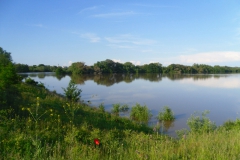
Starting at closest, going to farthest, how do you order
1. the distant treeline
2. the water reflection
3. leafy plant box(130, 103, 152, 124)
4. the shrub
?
1. leafy plant box(130, 103, 152, 124)
2. the shrub
3. the water reflection
4. the distant treeline

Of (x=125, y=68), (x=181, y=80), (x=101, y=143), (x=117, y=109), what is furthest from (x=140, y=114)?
(x=125, y=68)

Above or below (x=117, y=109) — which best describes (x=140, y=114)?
below

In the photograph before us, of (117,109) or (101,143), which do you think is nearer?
(101,143)

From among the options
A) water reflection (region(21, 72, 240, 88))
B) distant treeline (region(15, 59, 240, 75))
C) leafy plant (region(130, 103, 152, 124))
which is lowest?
leafy plant (region(130, 103, 152, 124))

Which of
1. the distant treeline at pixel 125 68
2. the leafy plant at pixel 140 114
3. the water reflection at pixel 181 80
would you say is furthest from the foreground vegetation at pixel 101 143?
the distant treeline at pixel 125 68

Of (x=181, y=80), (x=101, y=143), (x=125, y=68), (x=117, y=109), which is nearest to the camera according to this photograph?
(x=101, y=143)

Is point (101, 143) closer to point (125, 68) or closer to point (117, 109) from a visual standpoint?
point (117, 109)

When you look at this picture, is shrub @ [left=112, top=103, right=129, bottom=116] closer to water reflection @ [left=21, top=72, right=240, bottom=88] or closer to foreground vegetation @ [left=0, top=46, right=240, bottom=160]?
foreground vegetation @ [left=0, top=46, right=240, bottom=160]

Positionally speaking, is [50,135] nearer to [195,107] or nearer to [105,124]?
[105,124]

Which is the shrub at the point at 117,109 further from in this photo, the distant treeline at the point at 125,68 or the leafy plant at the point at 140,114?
the distant treeline at the point at 125,68

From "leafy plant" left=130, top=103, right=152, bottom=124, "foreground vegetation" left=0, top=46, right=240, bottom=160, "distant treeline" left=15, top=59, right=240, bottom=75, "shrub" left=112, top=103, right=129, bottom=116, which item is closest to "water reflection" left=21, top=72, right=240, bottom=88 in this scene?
"distant treeline" left=15, top=59, right=240, bottom=75

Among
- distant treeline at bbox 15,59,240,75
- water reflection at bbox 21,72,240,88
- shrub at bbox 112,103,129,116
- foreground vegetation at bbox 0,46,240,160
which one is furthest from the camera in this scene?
distant treeline at bbox 15,59,240,75

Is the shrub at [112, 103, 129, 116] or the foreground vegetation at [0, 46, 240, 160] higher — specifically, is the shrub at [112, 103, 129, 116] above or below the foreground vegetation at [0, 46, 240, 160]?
below

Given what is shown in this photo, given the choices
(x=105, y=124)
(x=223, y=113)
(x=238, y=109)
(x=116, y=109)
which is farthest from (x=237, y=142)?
(x=238, y=109)
